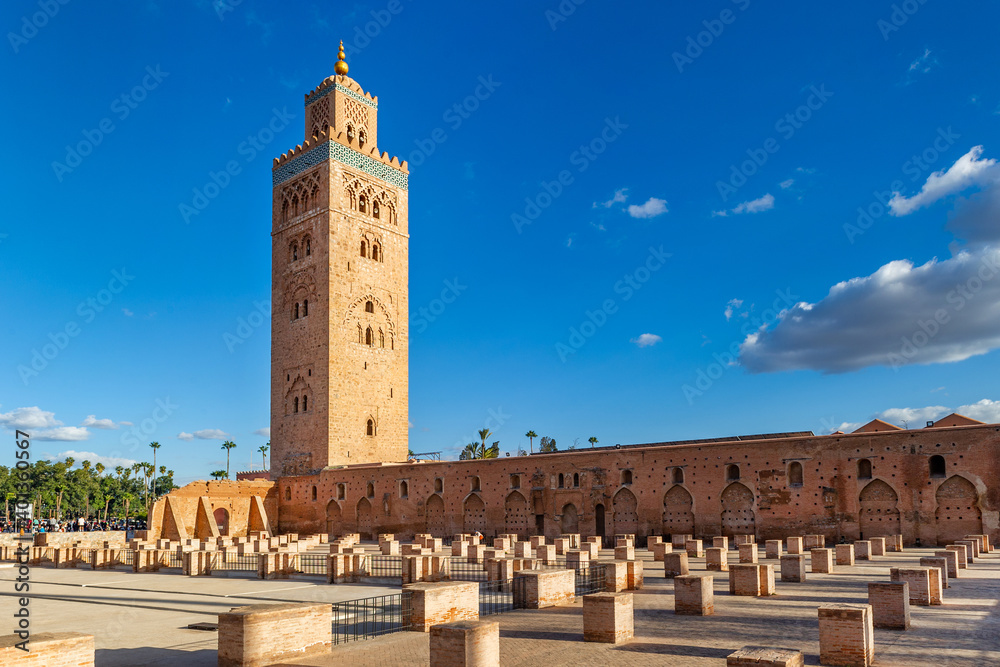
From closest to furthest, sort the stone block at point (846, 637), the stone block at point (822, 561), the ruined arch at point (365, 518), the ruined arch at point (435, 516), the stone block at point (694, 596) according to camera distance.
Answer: the stone block at point (846, 637)
the stone block at point (694, 596)
the stone block at point (822, 561)
the ruined arch at point (435, 516)
the ruined arch at point (365, 518)

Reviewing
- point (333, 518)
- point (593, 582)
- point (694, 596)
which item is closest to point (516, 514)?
point (333, 518)

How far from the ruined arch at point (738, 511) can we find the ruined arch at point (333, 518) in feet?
55.8

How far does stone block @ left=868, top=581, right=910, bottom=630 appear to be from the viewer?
28.9 feet

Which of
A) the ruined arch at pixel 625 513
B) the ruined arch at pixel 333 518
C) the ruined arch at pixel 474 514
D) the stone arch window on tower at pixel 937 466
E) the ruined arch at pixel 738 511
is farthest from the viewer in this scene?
the ruined arch at pixel 333 518

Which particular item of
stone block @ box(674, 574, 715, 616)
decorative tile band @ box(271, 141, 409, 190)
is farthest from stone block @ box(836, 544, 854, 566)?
decorative tile band @ box(271, 141, 409, 190)

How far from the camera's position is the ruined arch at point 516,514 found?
89.5 ft

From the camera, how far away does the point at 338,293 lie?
35.8 meters

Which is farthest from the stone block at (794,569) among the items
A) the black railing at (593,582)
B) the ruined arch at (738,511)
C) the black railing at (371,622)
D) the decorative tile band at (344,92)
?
the decorative tile band at (344,92)

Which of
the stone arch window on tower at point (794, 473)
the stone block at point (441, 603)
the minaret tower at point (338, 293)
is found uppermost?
the minaret tower at point (338, 293)

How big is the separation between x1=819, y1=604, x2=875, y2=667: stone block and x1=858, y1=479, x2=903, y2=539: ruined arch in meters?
15.8

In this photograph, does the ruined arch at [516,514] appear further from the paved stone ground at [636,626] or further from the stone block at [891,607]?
the stone block at [891,607]

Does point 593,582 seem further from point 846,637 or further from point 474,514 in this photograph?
point 474,514

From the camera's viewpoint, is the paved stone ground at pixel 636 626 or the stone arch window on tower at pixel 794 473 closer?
the paved stone ground at pixel 636 626

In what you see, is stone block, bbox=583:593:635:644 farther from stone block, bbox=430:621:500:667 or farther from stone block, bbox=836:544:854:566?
stone block, bbox=836:544:854:566
